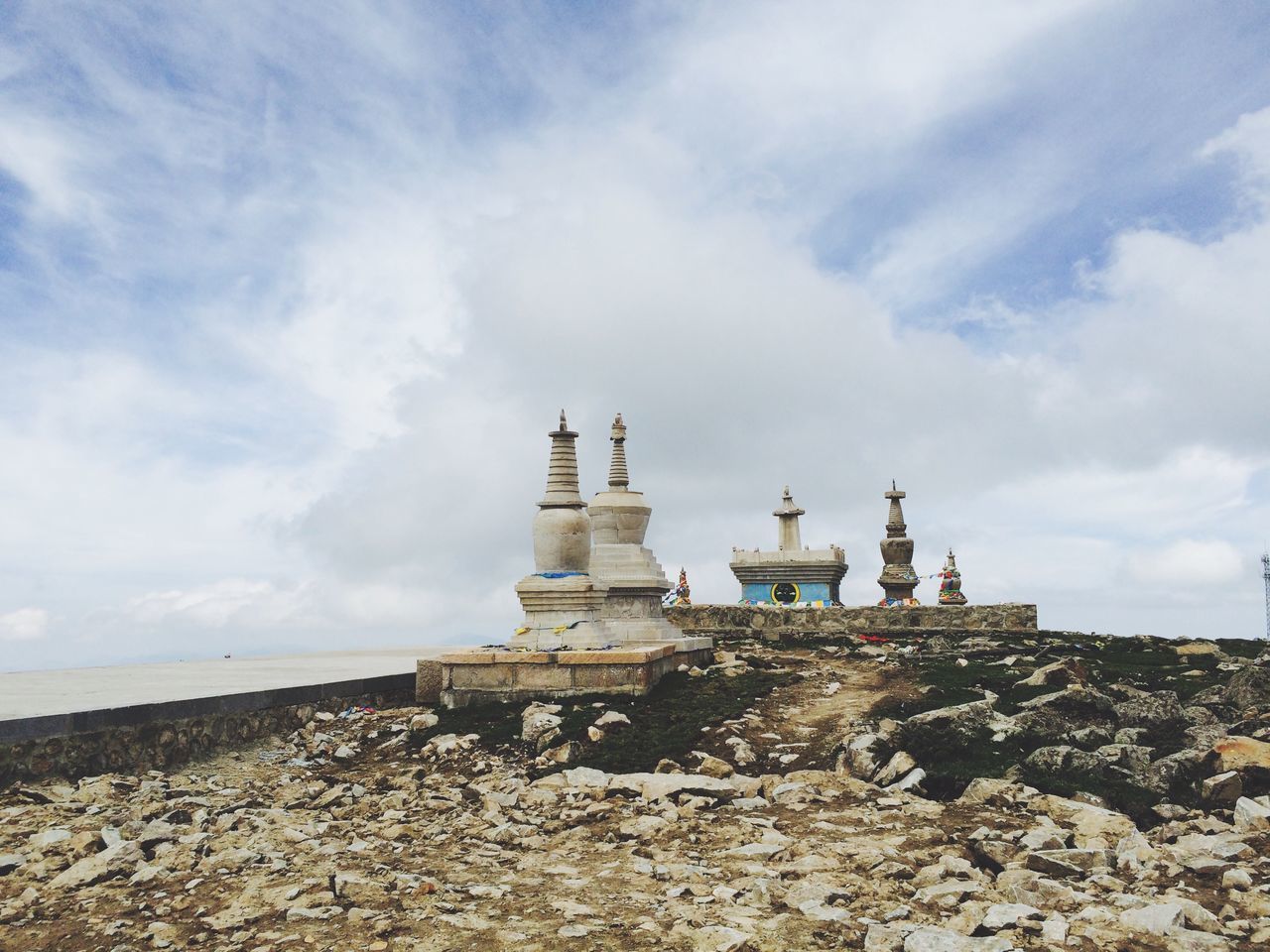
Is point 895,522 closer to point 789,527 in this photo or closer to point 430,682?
point 789,527

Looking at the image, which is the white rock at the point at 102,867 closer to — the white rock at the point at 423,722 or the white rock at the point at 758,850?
the white rock at the point at 758,850

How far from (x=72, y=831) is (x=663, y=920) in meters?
5.30

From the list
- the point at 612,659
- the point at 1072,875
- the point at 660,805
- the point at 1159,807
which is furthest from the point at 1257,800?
the point at 612,659

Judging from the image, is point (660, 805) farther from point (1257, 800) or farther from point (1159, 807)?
point (1257, 800)

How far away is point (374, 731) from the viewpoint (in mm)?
12578

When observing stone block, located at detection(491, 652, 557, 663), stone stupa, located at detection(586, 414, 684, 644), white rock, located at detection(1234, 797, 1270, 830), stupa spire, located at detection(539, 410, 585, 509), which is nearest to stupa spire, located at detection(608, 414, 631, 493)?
stone stupa, located at detection(586, 414, 684, 644)

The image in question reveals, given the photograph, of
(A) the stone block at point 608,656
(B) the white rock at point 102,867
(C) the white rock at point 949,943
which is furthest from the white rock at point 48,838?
(A) the stone block at point 608,656

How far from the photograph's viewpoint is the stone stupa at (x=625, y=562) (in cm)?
1856

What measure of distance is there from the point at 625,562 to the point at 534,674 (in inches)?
229

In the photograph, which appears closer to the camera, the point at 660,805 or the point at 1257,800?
the point at 1257,800

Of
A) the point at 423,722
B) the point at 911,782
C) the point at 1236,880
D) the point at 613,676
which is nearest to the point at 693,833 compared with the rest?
the point at 911,782

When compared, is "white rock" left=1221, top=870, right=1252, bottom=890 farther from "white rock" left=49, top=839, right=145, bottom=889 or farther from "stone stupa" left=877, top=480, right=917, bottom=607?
"stone stupa" left=877, top=480, right=917, bottom=607

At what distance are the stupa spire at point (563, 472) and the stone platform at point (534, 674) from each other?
2.85 m

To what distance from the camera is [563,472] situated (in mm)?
16359
